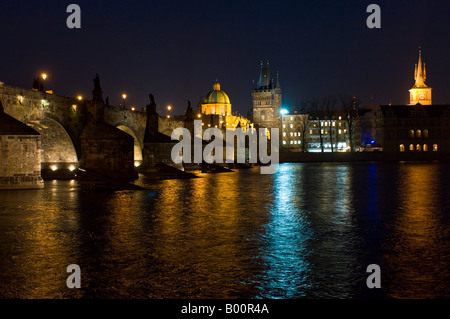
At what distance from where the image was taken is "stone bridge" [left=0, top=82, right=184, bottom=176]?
26859mm

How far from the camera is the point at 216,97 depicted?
132750mm

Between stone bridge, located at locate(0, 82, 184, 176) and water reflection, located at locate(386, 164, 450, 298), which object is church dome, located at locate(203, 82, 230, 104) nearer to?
stone bridge, located at locate(0, 82, 184, 176)

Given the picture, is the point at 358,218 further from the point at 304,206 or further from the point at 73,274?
the point at 73,274

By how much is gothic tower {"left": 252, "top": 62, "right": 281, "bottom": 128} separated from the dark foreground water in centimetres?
13188

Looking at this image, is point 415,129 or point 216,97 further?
point 216,97

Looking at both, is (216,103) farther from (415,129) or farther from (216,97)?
(415,129)

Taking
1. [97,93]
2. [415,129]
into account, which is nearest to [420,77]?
[415,129]

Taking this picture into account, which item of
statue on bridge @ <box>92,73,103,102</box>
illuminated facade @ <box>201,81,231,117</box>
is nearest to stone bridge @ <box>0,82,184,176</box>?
statue on bridge @ <box>92,73,103,102</box>

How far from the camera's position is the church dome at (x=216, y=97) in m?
133

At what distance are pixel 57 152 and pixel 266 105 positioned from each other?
399 ft

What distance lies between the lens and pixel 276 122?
488ft

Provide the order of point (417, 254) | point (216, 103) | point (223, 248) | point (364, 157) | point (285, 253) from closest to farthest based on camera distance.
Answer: point (417, 254), point (285, 253), point (223, 248), point (364, 157), point (216, 103)
